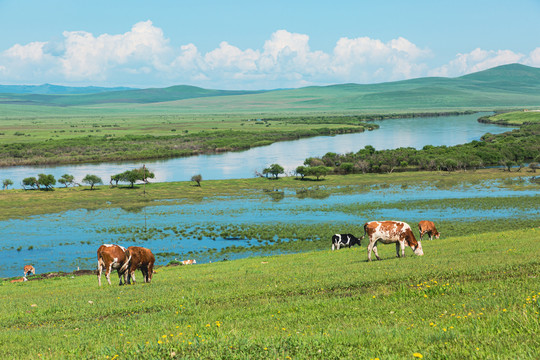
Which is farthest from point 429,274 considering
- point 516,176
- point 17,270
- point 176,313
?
point 516,176

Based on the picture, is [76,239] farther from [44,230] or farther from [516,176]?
[516,176]

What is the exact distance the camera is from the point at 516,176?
3361 inches

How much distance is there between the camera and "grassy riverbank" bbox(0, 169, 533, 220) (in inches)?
2805

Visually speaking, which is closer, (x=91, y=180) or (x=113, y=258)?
(x=113, y=258)

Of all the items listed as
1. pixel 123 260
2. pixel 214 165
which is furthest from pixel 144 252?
pixel 214 165

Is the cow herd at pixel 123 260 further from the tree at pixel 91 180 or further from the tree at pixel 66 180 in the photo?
the tree at pixel 66 180

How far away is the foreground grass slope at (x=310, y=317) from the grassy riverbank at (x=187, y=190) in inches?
2183

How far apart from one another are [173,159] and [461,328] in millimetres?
127842

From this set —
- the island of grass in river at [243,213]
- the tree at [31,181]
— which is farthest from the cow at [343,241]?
the tree at [31,181]

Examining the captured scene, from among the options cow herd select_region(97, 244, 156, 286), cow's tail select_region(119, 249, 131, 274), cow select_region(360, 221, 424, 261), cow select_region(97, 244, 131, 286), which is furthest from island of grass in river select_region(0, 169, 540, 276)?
cow select_region(360, 221, 424, 261)

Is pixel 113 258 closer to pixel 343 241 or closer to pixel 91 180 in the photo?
pixel 343 241

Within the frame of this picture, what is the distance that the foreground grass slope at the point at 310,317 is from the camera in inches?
331

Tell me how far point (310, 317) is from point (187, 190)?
235 feet

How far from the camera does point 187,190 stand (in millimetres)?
81438
